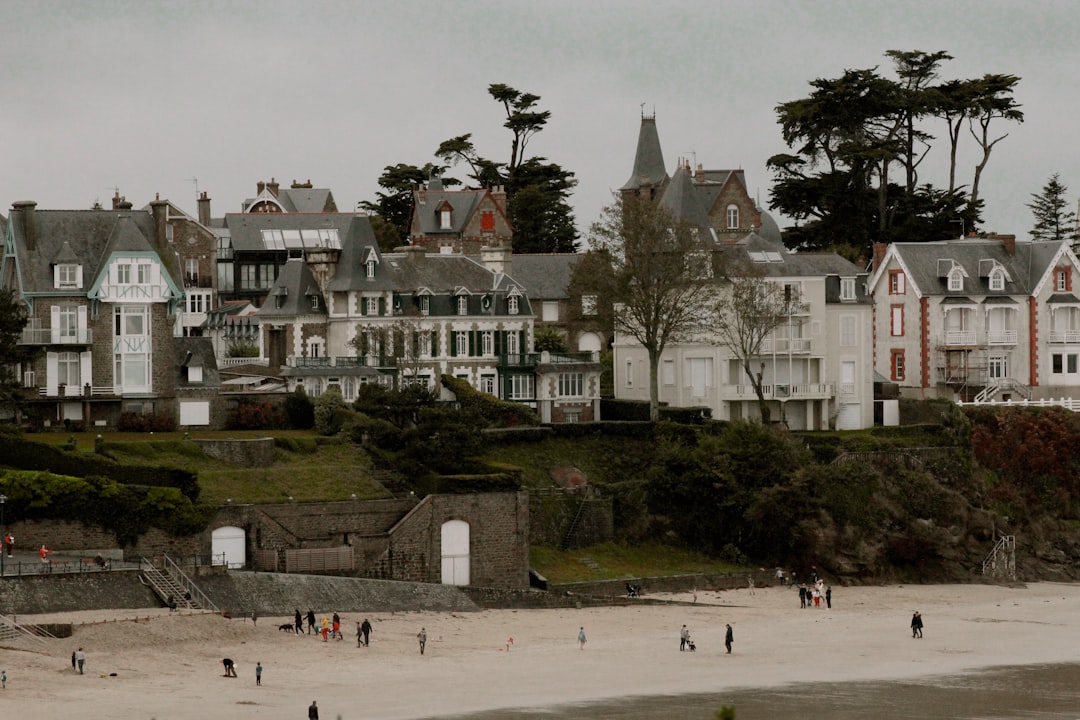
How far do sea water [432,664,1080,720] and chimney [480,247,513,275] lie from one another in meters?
39.2

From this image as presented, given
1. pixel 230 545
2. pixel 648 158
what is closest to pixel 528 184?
pixel 648 158

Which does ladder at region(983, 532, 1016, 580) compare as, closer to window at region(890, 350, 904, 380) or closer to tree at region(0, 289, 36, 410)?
window at region(890, 350, 904, 380)

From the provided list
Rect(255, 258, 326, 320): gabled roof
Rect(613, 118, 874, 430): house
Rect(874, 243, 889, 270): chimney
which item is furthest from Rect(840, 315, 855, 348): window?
Rect(255, 258, 326, 320): gabled roof

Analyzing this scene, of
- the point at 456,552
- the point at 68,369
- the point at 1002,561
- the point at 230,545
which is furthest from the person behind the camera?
the point at 1002,561

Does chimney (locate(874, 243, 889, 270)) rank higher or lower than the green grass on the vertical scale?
higher

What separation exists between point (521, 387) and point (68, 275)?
18.7 m

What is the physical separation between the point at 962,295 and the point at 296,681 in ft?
135

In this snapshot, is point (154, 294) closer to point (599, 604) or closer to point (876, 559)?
point (599, 604)

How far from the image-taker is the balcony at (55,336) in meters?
64.3

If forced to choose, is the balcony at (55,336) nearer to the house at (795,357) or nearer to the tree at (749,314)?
the house at (795,357)

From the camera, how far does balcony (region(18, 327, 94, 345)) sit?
2532 inches

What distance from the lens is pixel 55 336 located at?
212 feet

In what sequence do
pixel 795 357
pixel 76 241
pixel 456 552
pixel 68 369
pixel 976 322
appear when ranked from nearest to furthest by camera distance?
A: pixel 456 552, pixel 68 369, pixel 76 241, pixel 795 357, pixel 976 322

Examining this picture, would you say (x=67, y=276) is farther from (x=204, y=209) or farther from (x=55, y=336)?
(x=204, y=209)
